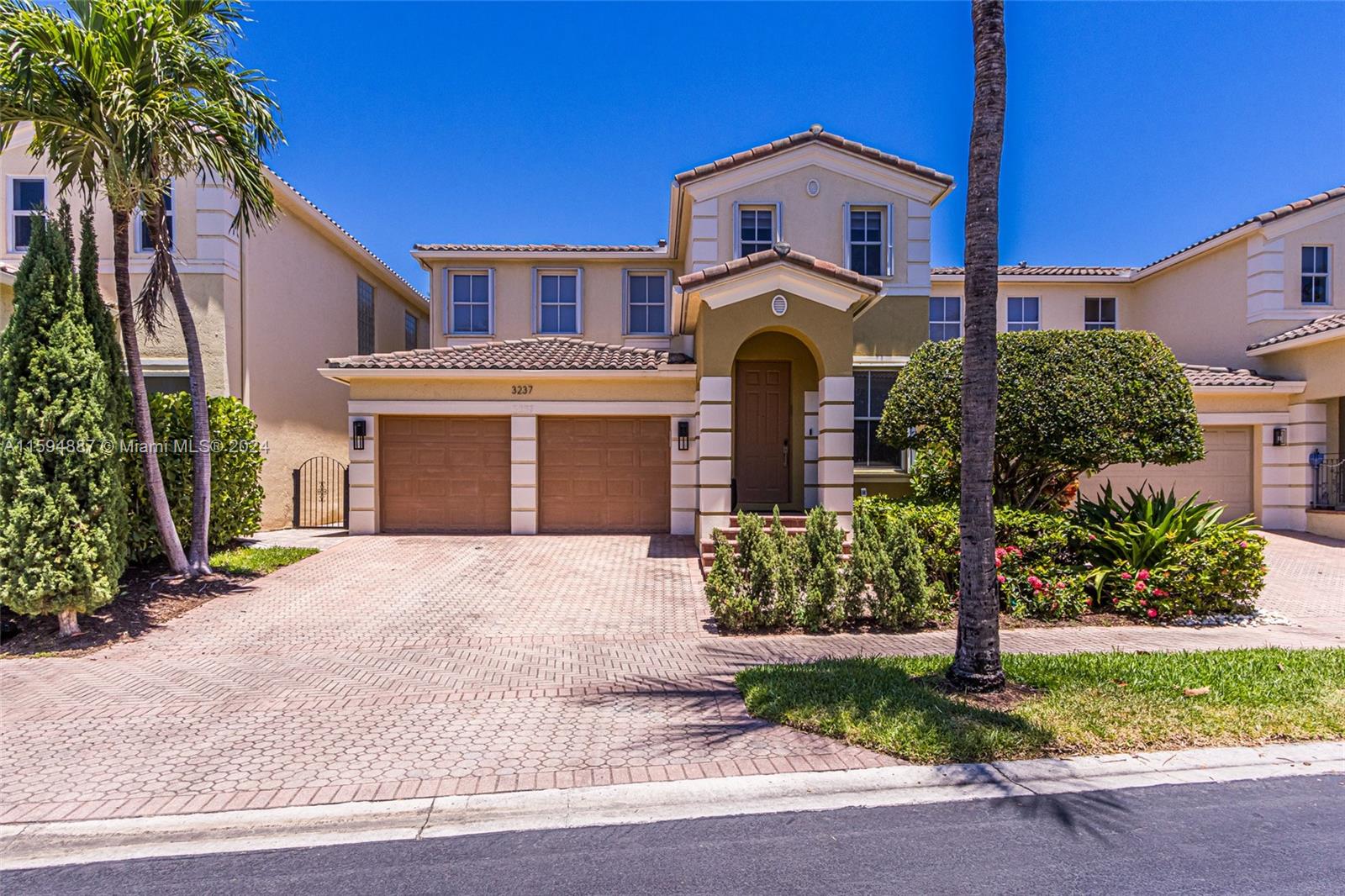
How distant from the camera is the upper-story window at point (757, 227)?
15.4 metres

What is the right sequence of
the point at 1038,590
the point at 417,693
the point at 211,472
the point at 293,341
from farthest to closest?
the point at 293,341 → the point at 211,472 → the point at 1038,590 → the point at 417,693

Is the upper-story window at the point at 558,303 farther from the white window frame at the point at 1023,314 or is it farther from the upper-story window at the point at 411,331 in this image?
the white window frame at the point at 1023,314

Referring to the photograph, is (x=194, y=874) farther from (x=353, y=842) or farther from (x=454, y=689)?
(x=454, y=689)

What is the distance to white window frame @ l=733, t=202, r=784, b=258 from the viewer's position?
1527 centimetres

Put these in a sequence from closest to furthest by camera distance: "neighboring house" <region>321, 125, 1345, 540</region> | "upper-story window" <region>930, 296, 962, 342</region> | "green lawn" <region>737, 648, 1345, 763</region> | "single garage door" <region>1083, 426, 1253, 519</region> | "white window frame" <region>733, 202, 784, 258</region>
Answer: "green lawn" <region>737, 648, 1345, 763</region> → "neighboring house" <region>321, 125, 1345, 540</region> → "white window frame" <region>733, 202, 784, 258</region> → "single garage door" <region>1083, 426, 1253, 519</region> → "upper-story window" <region>930, 296, 962, 342</region>

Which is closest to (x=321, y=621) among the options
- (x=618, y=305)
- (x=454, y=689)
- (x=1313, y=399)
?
(x=454, y=689)

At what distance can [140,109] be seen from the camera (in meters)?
8.72

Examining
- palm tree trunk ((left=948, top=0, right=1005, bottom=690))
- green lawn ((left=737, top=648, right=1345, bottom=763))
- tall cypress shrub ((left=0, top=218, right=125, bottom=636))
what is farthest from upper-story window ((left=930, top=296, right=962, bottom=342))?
tall cypress shrub ((left=0, top=218, right=125, bottom=636))

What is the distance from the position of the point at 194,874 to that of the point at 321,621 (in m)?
5.43

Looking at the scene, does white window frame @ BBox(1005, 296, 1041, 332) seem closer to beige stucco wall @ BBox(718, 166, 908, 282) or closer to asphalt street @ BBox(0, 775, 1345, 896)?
beige stucco wall @ BBox(718, 166, 908, 282)

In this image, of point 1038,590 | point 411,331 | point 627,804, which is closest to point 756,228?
point 1038,590

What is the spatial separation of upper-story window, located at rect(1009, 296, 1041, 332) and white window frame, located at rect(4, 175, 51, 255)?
73.9 feet

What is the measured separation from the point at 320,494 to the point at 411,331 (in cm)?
905

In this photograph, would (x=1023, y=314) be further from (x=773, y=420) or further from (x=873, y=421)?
(x=773, y=420)
